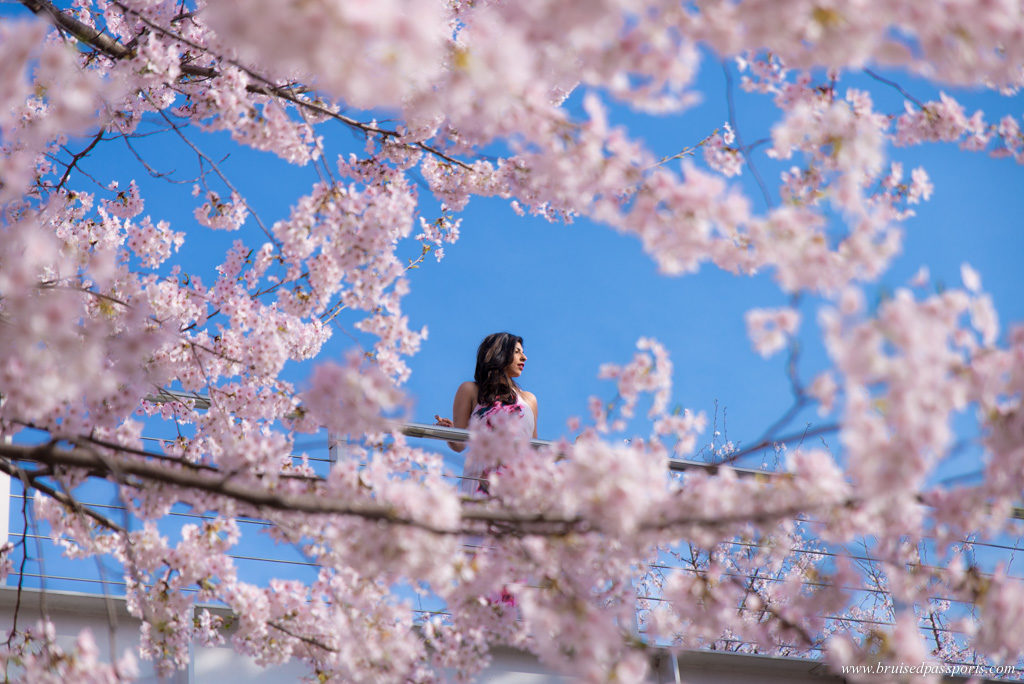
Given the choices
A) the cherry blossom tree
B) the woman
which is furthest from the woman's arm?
the cherry blossom tree

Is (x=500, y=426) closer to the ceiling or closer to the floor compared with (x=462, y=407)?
closer to the floor

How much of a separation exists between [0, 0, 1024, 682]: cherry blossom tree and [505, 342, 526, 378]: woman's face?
4.64 ft

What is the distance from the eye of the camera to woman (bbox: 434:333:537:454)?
4625 millimetres

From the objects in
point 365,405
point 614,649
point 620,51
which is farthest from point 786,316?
point 365,405

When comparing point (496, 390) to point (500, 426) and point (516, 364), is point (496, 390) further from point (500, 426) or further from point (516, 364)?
point (500, 426)

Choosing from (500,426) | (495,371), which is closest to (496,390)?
(495,371)

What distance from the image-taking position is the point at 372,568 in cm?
182

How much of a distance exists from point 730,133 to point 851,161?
1.17 meters

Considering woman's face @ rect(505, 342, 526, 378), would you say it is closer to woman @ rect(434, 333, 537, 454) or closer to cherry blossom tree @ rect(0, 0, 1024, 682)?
woman @ rect(434, 333, 537, 454)

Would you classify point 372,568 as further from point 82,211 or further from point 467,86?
point 82,211

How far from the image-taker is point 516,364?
4.84 metres

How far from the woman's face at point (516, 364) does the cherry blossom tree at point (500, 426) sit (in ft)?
4.64

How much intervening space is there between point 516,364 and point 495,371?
0.15m

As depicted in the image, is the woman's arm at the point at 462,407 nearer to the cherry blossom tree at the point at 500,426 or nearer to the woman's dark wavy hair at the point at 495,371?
the woman's dark wavy hair at the point at 495,371
